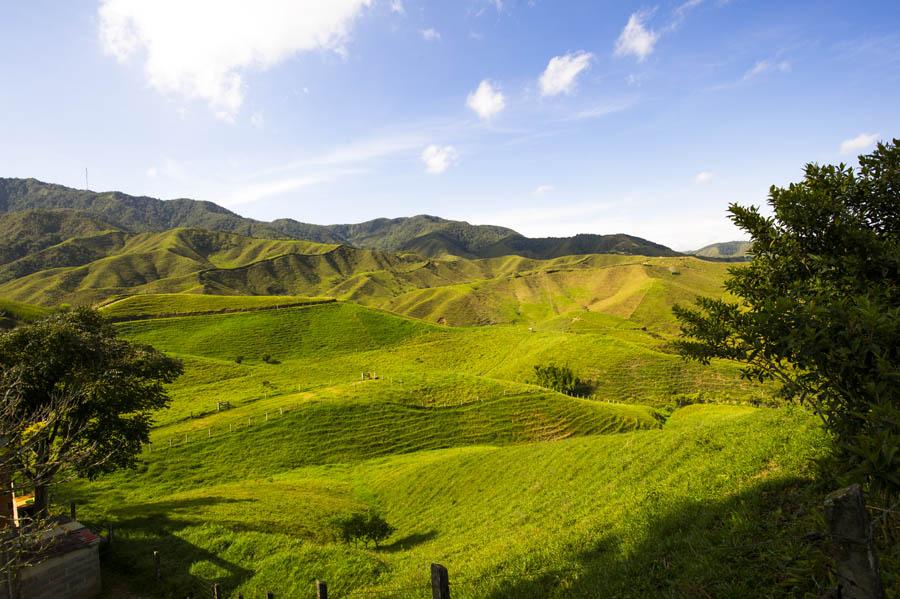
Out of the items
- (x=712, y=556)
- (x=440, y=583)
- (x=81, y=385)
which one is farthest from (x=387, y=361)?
(x=712, y=556)

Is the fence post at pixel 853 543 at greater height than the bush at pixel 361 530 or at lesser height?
greater

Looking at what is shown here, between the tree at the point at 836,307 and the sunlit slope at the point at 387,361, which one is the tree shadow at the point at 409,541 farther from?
the sunlit slope at the point at 387,361

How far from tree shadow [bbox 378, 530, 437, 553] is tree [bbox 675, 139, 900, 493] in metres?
20.8

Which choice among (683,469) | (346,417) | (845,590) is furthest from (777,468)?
(346,417)

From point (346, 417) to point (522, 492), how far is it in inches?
1432

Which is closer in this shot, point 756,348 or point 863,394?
point 863,394

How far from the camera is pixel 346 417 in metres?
58.0

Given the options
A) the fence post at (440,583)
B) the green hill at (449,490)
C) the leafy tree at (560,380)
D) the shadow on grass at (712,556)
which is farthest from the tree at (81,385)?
the leafy tree at (560,380)

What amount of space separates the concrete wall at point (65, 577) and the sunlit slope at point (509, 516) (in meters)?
1.98

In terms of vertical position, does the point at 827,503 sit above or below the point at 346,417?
above

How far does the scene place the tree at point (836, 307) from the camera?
7777mm

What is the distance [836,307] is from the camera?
329 inches

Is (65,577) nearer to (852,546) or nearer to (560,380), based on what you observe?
(852,546)

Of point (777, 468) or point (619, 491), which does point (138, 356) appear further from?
point (777, 468)
